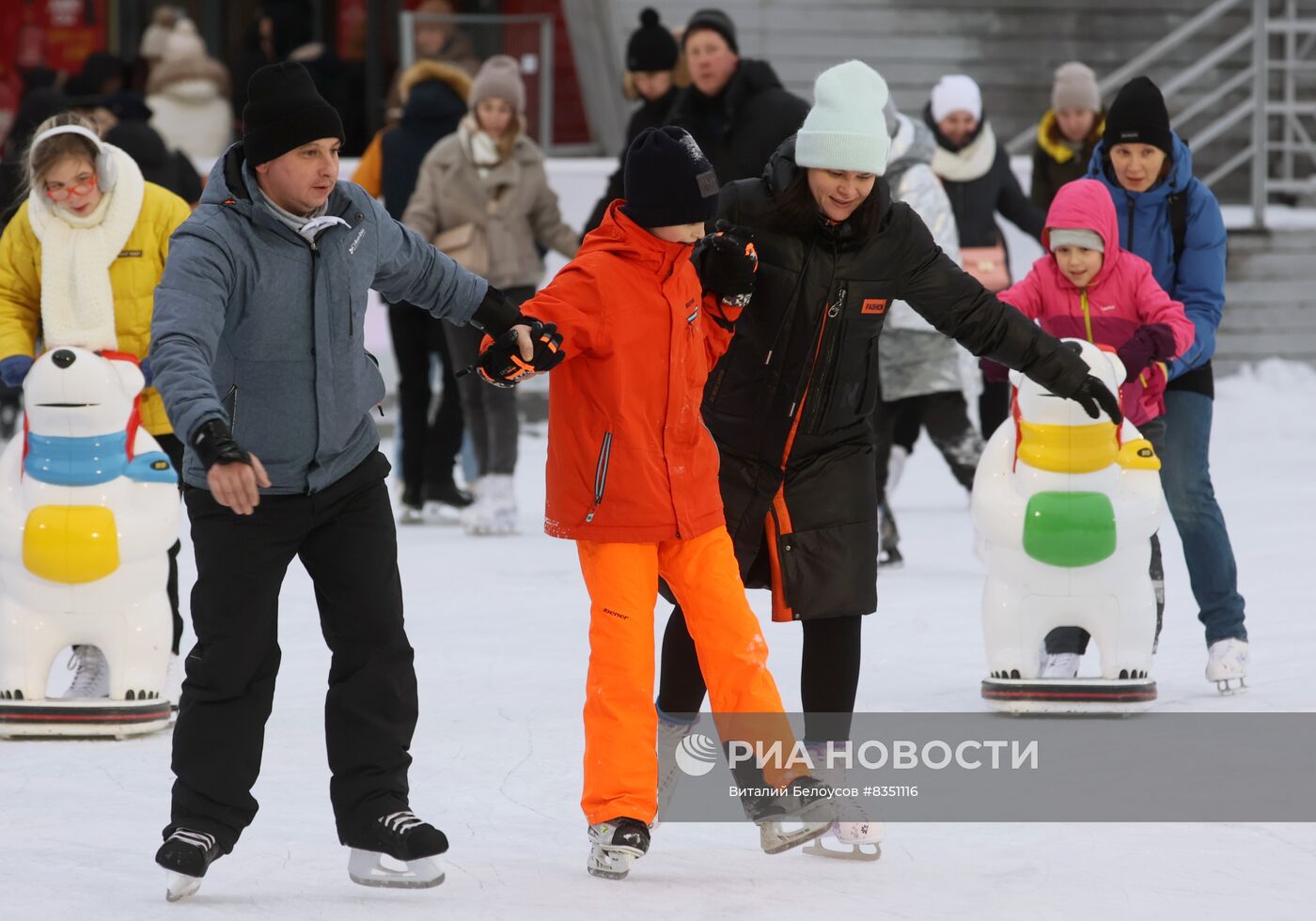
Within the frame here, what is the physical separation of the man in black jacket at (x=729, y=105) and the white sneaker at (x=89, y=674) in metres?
3.15

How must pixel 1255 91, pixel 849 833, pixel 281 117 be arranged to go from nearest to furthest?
pixel 281 117
pixel 849 833
pixel 1255 91

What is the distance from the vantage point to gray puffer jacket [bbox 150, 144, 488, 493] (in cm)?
360

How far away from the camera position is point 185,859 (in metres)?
3.66

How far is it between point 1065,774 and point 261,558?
6.26 ft

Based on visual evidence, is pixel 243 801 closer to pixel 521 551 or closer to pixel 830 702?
pixel 830 702

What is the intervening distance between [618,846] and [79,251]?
231 centimetres

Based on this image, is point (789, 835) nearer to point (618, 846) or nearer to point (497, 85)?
point (618, 846)

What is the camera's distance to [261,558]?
3.73 m

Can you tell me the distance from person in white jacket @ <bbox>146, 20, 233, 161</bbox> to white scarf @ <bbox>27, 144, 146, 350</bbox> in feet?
26.8

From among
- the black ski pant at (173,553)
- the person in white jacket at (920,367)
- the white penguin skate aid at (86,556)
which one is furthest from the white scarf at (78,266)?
the person in white jacket at (920,367)

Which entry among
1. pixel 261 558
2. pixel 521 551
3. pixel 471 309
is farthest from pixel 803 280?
pixel 521 551

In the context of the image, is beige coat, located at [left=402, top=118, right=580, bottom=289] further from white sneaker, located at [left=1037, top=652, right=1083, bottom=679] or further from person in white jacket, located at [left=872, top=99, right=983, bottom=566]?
white sneaker, located at [left=1037, top=652, right=1083, bottom=679]

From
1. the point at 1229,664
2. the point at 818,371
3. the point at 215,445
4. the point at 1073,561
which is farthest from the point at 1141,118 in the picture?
the point at 215,445

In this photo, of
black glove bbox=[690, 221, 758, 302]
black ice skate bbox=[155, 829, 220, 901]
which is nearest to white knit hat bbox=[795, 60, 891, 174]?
black glove bbox=[690, 221, 758, 302]
